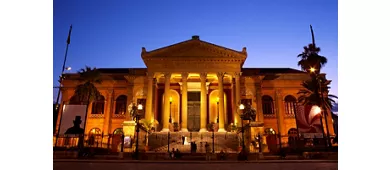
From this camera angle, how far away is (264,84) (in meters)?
34.5

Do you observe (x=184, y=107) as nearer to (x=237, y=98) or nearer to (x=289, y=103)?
(x=237, y=98)

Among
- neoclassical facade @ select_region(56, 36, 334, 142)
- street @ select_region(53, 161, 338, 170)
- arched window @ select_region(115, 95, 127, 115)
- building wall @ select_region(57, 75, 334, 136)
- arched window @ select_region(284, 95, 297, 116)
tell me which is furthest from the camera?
arched window @ select_region(284, 95, 297, 116)

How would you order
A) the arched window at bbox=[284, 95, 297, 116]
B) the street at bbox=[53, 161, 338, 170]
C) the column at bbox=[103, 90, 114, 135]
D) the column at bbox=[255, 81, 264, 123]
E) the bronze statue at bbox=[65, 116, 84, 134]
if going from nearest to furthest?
the street at bbox=[53, 161, 338, 170] → the bronze statue at bbox=[65, 116, 84, 134] → the column at bbox=[255, 81, 264, 123] → the column at bbox=[103, 90, 114, 135] → the arched window at bbox=[284, 95, 297, 116]

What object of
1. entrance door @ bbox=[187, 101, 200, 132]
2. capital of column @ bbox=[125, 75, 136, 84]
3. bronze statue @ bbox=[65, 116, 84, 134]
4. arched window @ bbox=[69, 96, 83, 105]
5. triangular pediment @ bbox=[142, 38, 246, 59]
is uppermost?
triangular pediment @ bbox=[142, 38, 246, 59]

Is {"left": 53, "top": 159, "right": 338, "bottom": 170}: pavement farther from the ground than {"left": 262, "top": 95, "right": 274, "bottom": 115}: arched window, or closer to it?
closer to it

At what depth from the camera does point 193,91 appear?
1289 inches

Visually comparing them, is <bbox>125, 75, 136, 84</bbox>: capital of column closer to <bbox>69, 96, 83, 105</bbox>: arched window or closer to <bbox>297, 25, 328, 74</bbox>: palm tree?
<bbox>69, 96, 83, 105</bbox>: arched window

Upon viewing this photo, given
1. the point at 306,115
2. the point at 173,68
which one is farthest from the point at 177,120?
the point at 306,115

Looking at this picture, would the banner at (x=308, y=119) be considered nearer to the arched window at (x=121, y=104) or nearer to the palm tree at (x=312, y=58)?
the palm tree at (x=312, y=58)

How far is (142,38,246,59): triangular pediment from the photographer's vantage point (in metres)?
28.8

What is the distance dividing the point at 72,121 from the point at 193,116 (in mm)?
14022

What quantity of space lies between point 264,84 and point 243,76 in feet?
12.3

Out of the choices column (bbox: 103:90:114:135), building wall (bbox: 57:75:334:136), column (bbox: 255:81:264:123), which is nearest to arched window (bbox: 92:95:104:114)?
building wall (bbox: 57:75:334:136)

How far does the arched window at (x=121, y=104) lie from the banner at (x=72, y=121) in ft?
39.0
